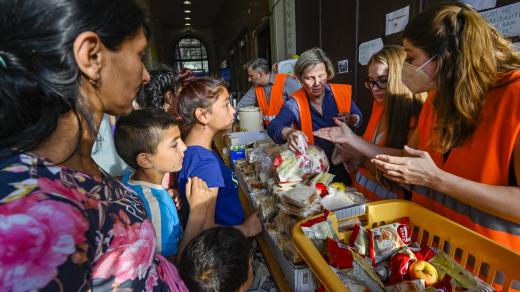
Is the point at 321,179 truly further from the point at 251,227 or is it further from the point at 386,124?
the point at 386,124

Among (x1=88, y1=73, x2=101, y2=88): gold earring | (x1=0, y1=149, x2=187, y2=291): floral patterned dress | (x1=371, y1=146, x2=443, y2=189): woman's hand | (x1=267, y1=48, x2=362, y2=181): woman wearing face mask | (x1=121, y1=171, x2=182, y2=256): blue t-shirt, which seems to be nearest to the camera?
(x1=0, y1=149, x2=187, y2=291): floral patterned dress

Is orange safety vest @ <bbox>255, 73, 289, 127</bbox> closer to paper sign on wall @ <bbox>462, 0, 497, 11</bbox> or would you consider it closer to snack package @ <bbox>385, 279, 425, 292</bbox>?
paper sign on wall @ <bbox>462, 0, 497, 11</bbox>

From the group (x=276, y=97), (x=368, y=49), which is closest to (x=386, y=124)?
(x=368, y=49)

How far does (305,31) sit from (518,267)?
4250 mm

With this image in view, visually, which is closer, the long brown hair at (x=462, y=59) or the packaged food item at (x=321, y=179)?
the long brown hair at (x=462, y=59)

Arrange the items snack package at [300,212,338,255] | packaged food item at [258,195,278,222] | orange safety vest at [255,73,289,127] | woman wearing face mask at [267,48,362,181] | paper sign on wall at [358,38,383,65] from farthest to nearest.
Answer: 1. orange safety vest at [255,73,289,127]
2. paper sign on wall at [358,38,383,65]
3. woman wearing face mask at [267,48,362,181]
4. packaged food item at [258,195,278,222]
5. snack package at [300,212,338,255]

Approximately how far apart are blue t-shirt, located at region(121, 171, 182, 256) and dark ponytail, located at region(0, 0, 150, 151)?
691 millimetres

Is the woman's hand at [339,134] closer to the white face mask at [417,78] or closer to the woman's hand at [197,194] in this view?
the white face mask at [417,78]

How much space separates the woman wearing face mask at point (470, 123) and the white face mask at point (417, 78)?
2 centimetres

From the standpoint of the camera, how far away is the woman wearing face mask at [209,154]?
1.30 m

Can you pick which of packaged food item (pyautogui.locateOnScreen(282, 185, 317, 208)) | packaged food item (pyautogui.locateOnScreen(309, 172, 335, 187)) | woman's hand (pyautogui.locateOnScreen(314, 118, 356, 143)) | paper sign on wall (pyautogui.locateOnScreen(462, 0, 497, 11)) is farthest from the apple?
paper sign on wall (pyautogui.locateOnScreen(462, 0, 497, 11))

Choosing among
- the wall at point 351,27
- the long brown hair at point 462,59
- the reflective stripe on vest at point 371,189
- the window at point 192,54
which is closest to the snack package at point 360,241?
the long brown hair at point 462,59

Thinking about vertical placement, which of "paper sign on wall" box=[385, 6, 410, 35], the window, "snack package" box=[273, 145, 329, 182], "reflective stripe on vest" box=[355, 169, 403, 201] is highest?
the window

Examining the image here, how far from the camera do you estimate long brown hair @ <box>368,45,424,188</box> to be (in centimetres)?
137
